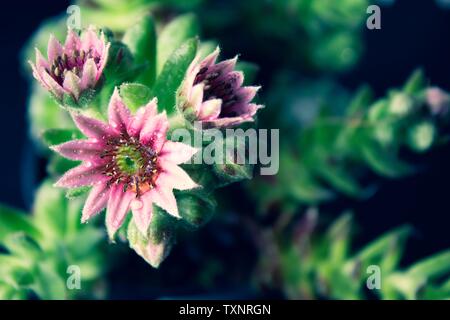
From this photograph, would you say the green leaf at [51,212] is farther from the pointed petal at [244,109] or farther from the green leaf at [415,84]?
the green leaf at [415,84]

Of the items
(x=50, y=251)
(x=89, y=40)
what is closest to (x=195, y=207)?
(x=89, y=40)

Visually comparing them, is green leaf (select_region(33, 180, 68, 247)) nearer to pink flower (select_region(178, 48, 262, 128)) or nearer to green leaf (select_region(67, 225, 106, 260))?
green leaf (select_region(67, 225, 106, 260))

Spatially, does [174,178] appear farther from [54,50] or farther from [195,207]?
[54,50]

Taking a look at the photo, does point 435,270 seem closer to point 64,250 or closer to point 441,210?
point 441,210

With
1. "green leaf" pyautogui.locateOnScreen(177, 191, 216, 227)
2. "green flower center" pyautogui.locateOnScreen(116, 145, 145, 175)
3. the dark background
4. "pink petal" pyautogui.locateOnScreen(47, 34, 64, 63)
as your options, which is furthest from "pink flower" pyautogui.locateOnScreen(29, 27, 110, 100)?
the dark background

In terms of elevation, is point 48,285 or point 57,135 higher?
point 57,135

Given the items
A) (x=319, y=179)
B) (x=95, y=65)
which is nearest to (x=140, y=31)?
(x=95, y=65)
